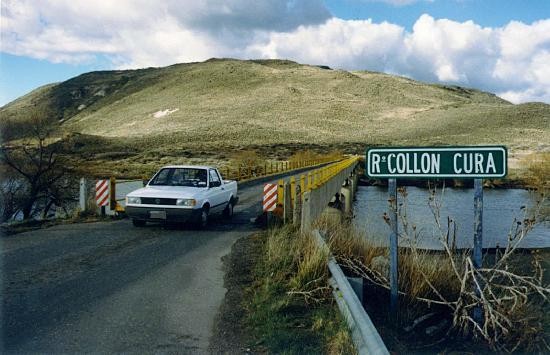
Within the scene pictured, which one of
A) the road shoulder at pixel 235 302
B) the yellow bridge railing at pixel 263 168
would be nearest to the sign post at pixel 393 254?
the road shoulder at pixel 235 302

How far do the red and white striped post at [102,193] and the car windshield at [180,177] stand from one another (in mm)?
1638

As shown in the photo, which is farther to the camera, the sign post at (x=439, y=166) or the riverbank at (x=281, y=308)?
the sign post at (x=439, y=166)

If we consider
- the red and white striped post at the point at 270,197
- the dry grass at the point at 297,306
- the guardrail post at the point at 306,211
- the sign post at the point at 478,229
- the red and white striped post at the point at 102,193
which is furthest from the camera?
the red and white striped post at the point at 102,193

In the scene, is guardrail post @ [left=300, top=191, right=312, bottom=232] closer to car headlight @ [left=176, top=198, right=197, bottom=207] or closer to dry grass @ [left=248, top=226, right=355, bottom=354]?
dry grass @ [left=248, top=226, right=355, bottom=354]

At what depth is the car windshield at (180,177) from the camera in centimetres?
1427

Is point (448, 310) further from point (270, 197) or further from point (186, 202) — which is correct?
point (270, 197)

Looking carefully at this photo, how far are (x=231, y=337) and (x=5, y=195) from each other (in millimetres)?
17576

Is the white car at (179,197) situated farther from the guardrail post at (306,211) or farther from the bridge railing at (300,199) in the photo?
the guardrail post at (306,211)

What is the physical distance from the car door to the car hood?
0.35 metres

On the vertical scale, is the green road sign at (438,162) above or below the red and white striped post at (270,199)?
above

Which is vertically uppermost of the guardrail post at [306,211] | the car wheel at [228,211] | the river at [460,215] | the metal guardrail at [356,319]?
the guardrail post at [306,211]

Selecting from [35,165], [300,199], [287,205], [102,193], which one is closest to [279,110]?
[35,165]

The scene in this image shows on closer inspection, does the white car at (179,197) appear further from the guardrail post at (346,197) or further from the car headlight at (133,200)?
the guardrail post at (346,197)

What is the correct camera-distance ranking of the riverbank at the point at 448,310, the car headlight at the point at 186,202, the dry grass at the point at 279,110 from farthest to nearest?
Answer: the dry grass at the point at 279,110 → the car headlight at the point at 186,202 → the riverbank at the point at 448,310
